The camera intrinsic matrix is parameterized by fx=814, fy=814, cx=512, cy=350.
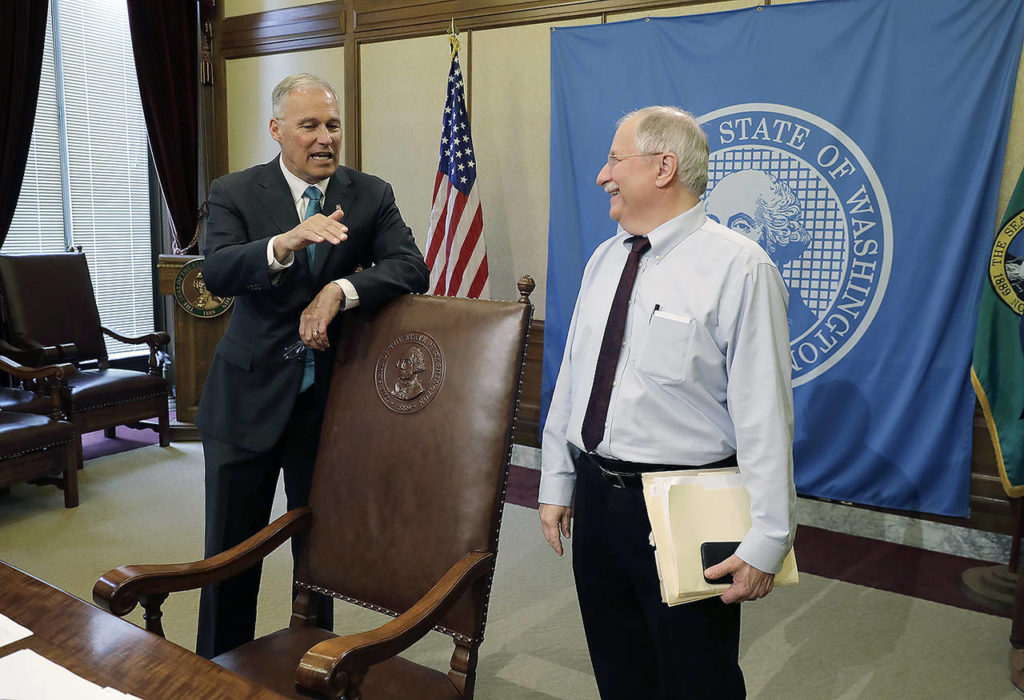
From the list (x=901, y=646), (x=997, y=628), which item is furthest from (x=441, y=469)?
(x=997, y=628)

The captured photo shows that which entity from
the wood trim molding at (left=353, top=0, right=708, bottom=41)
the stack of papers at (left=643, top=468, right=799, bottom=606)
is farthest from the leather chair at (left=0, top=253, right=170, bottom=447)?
the stack of papers at (left=643, top=468, right=799, bottom=606)

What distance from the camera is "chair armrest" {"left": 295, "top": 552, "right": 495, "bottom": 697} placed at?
1181mm

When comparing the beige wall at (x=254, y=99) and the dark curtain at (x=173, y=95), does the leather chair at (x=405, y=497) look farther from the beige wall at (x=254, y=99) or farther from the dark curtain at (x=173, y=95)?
the dark curtain at (x=173, y=95)

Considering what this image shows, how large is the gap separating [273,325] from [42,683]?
3.54 ft

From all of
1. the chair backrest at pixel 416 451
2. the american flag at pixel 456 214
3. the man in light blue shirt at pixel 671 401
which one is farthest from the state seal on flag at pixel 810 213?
the chair backrest at pixel 416 451

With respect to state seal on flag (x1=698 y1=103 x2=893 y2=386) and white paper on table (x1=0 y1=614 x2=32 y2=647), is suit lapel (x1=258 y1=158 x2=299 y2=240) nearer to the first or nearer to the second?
white paper on table (x1=0 y1=614 x2=32 y2=647)

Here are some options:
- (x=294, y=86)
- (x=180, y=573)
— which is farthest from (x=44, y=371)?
(x=180, y=573)

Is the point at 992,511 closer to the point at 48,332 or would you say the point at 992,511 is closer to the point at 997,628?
the point at 997,628

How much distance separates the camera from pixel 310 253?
6.55ft

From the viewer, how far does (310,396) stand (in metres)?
2.03

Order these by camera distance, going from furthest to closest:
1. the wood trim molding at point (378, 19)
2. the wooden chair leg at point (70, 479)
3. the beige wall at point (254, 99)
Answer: the beige wall at point (254, 99), the wood trim molding at point (378, 19), the wooden chair leg at point (70, 479)

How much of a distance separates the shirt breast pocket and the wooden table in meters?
0.89

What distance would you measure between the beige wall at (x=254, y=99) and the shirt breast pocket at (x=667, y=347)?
433 cm

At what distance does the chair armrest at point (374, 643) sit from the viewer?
1181mm
